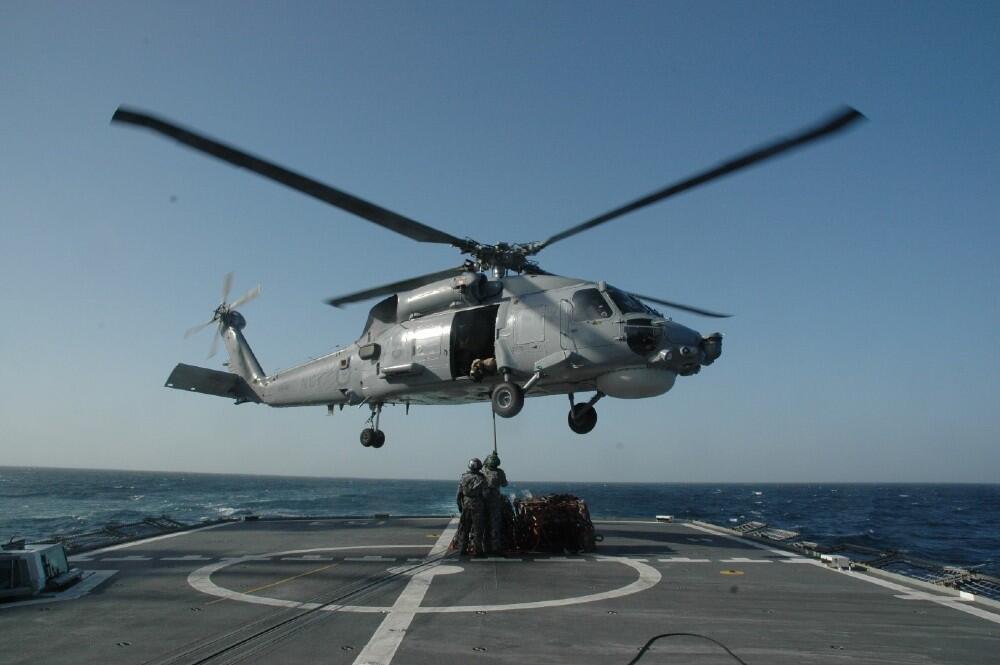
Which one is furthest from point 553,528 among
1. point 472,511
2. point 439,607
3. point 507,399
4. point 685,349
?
point 439,607

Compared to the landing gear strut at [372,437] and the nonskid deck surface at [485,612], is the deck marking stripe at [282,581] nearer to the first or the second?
the nonskid deck surface at [485,612]

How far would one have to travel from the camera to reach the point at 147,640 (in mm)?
6570

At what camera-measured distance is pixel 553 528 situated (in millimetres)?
13242

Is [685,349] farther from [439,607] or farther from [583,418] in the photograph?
[439,607]

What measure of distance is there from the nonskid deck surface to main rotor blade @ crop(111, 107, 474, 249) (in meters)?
6.13

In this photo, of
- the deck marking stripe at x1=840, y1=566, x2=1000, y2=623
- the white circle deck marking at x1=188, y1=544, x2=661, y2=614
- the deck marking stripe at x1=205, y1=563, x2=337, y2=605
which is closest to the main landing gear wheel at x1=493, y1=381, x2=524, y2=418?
the white circle deck marking at x1=188, y1=544, x2=661, y2=614

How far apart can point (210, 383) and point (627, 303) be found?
589 inches

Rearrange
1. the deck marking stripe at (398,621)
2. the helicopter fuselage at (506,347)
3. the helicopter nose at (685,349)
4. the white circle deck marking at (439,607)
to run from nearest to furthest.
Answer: the deck marking stripe at (398,621)
the white circle deck marking at (439,607)
the helicopter nose at (685,349)
the helicopter fuselage at (506,347)

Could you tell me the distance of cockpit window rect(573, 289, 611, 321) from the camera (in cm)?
1420

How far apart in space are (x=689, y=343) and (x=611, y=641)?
8128 millimetres

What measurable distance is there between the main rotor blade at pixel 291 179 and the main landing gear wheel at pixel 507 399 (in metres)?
3.67

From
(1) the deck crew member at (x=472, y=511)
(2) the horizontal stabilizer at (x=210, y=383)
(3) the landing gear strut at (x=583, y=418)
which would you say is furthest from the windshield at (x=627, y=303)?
(2) the horizontal stabilizer at (x=210, y=383)

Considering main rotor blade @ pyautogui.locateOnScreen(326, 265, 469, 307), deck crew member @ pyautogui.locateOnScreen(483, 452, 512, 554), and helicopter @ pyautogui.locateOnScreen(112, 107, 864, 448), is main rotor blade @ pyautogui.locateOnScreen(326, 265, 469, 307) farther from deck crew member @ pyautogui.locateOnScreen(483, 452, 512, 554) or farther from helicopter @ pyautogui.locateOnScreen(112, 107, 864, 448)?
deck crew member @ pyautogui.locateOnScreen(483, 452, 512, 554)

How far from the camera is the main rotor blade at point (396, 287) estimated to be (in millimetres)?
15938
